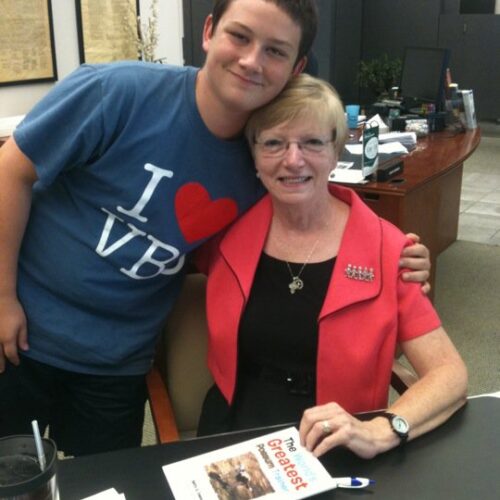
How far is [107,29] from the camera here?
419 centimetres

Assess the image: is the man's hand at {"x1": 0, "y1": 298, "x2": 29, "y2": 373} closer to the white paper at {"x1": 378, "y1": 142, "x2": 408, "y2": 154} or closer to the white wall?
the white paper at {"x1": 378, "y1": 142, "x2": 408, "y2": 154}

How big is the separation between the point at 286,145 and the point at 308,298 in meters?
0.34

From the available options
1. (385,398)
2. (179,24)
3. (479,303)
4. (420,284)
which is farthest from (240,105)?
(179,24)

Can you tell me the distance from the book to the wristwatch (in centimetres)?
16

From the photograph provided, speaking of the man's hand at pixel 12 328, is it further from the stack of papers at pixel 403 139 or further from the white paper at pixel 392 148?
the stack of papers at pixel 403 139

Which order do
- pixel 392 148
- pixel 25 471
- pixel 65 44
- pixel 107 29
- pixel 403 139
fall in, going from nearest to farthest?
pixel 25 471 < pixel 392 148 < pixel 403 139 < pixel 65 44 < pixel 107 29

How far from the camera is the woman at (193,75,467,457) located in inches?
55.8

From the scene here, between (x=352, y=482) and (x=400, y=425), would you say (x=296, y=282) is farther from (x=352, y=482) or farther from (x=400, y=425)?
(x=352, y=482)

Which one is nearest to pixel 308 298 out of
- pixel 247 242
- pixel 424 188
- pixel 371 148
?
pixel 247 242

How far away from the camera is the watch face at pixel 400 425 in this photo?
47.1 inches

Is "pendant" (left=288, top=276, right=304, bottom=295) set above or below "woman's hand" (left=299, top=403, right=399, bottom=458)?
above

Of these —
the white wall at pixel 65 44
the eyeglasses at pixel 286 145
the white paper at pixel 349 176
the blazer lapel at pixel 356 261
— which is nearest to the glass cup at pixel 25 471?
the blazer lapel at pixel 356 261

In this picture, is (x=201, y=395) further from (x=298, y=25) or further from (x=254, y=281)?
(x=298, y=25)

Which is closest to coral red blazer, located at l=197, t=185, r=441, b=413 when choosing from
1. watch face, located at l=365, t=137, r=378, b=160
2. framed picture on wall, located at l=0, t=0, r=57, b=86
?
watch face, located at l=365, t=137, r=378, b=160
